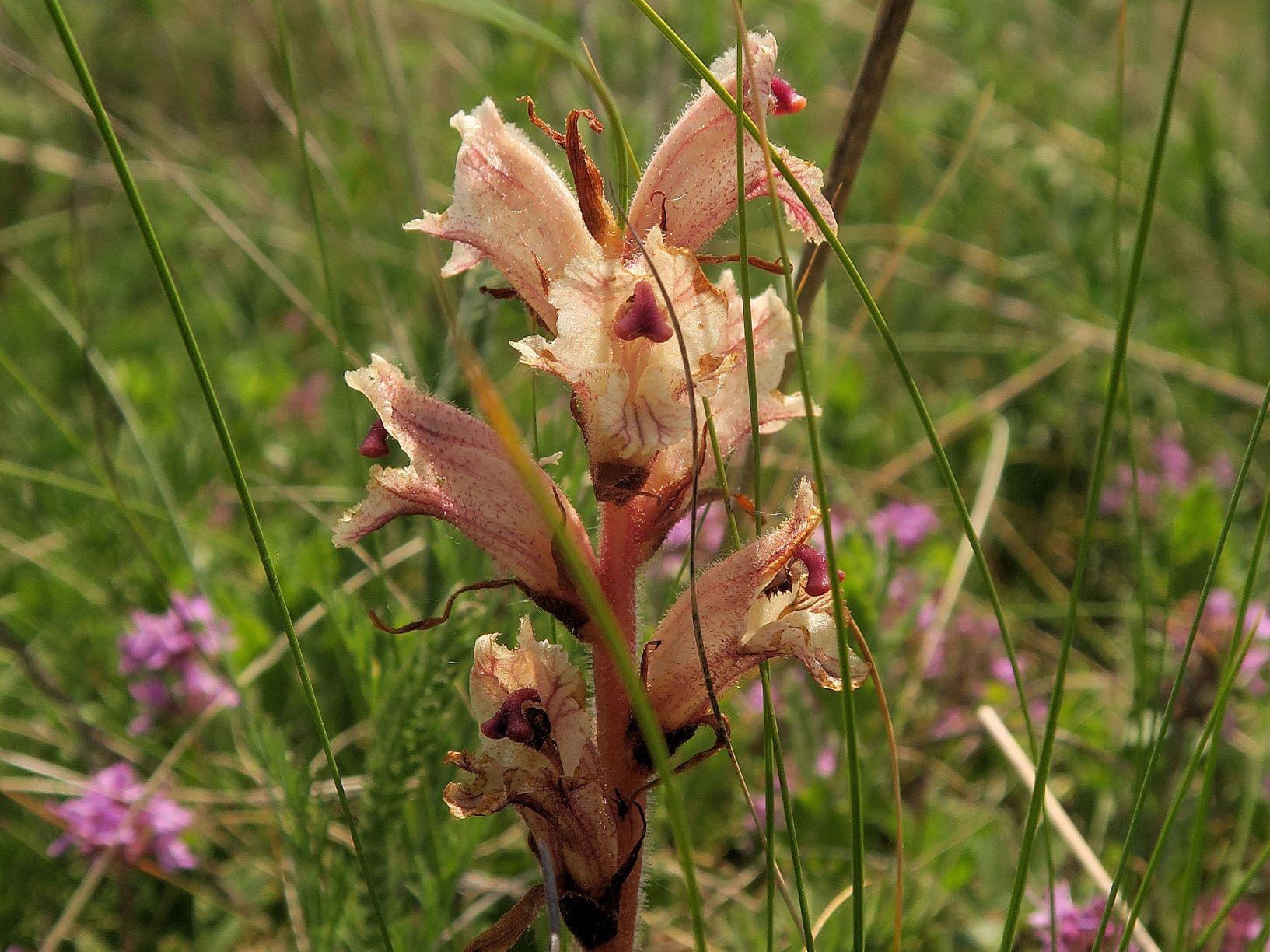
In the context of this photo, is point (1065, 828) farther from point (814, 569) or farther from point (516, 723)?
point (516, 723)

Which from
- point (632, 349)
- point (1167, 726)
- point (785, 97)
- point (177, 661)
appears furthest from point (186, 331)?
point (177, 661)

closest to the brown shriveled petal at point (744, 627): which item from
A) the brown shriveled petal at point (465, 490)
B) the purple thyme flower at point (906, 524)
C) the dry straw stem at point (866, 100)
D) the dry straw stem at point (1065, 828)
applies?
the brown shriveled petal at point (465, 490)

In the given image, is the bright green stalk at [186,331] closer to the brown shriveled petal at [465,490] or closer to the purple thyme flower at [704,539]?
the brown shriveled petal at [465,490]

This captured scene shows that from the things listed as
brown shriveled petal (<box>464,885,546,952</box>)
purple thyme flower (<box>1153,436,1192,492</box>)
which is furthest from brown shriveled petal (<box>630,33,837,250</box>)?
purple thyme flower (<box>1153,436,1192,492</box>)

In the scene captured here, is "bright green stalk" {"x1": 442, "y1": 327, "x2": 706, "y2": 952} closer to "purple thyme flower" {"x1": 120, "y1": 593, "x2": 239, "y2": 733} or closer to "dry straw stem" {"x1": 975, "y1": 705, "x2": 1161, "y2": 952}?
"dry straw stem" {"x1": 975, "y1": 705, "x2": 1161, "y2": 952}

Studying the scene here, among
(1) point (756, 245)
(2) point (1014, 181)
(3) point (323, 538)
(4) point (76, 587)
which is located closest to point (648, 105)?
(1) point (756, 245)

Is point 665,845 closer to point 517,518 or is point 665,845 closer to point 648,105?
point 517,518
